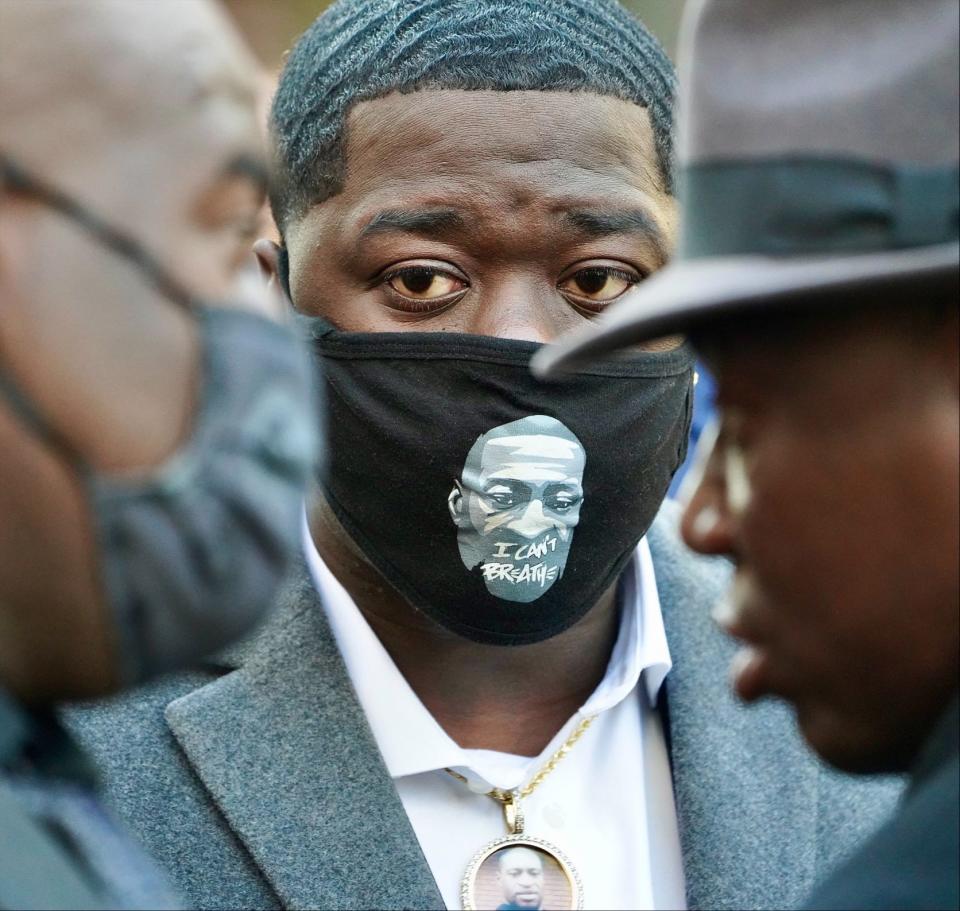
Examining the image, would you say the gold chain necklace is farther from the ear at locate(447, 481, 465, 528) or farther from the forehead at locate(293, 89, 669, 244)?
the forehead at locate(293, 89, 669, 244)

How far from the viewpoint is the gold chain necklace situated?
106 inches

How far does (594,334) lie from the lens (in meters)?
1.56

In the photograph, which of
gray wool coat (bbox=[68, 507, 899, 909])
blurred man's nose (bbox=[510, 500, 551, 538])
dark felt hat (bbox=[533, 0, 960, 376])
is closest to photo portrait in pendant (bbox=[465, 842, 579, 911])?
gray wool coat (bbox=[68, 507, 899, 909])

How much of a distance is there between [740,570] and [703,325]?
0.31 metres

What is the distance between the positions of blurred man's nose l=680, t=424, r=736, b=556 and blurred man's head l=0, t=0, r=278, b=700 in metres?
0.69

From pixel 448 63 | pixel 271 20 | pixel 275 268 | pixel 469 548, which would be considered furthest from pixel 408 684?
pixel 271 20

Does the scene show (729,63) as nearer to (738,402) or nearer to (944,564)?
(738,402)

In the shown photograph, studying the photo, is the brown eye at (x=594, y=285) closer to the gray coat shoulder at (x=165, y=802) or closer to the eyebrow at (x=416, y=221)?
the eyebrow at (x=416, y=221)

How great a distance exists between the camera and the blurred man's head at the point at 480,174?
2.74m

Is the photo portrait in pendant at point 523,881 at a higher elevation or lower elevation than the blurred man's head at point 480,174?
lower

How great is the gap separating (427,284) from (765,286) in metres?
1.42

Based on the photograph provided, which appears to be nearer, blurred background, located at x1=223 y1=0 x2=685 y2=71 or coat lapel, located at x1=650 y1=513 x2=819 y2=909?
coat lapel, located at x1=650 y1=513 x2=819 y2=909

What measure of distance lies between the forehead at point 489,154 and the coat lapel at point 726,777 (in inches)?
37.7

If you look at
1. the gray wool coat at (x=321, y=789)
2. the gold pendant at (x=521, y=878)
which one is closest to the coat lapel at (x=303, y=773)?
the gray wool coat at (x=321, y=789)
